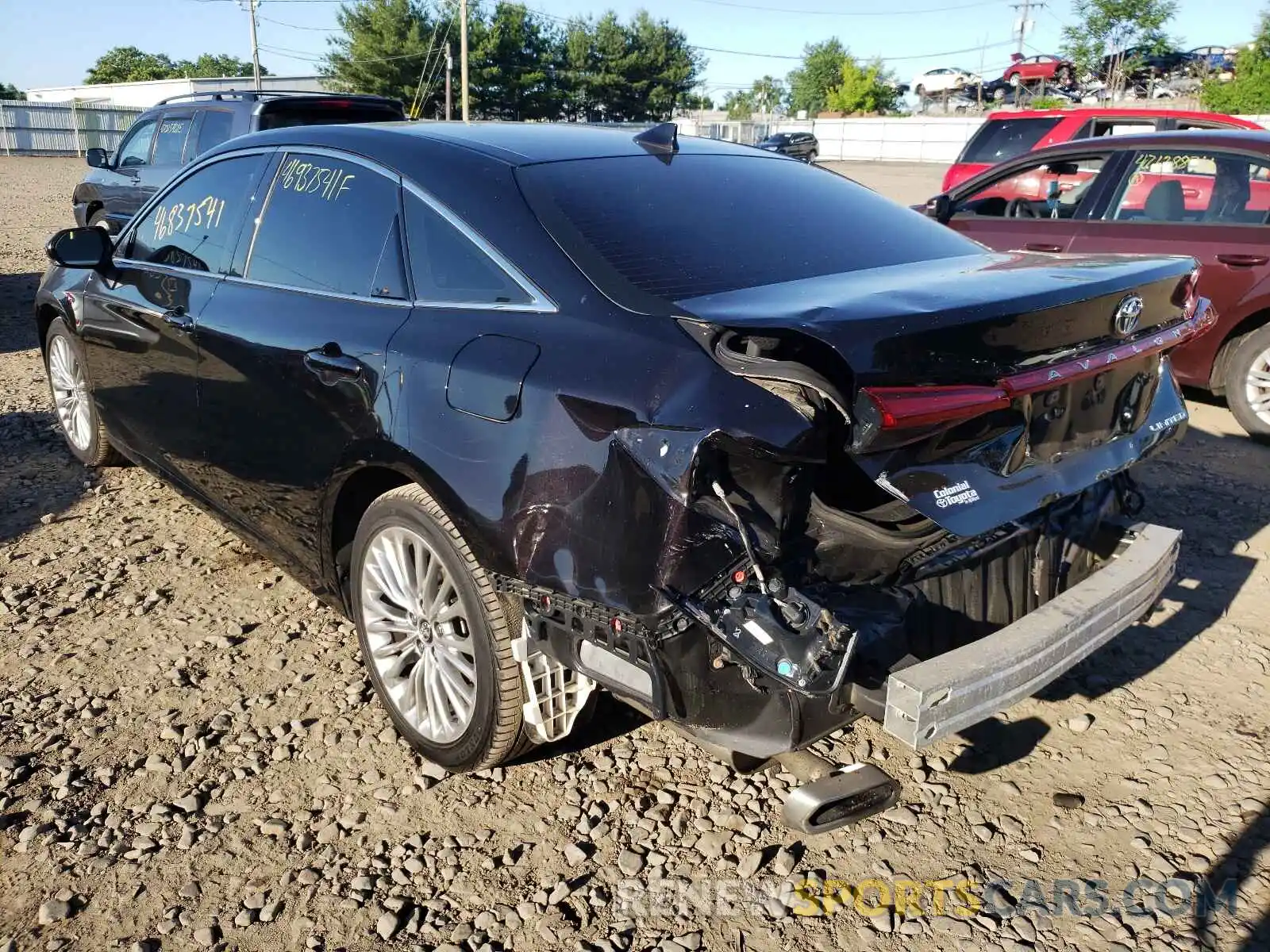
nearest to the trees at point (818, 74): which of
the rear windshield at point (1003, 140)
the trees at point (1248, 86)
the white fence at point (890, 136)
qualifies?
the white fence at point (890, 136)

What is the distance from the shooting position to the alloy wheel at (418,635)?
2.78 metres

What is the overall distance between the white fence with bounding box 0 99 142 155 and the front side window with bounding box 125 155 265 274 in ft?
130

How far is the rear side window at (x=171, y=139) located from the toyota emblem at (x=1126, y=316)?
33.0 feet

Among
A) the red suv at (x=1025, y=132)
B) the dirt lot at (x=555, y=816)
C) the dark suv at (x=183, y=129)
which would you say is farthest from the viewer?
the red suv at (x=1025, y=132)

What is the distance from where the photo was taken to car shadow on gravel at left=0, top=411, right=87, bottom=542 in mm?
4801

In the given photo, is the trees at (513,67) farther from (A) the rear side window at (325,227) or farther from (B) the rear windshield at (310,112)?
(A) the rear side window at (325,227)

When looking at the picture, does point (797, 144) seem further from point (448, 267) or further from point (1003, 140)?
point (448, 267)

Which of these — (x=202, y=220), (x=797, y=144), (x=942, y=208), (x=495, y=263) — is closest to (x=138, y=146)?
(x=202, y=220)

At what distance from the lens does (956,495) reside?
230 cm

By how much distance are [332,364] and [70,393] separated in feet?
10.2

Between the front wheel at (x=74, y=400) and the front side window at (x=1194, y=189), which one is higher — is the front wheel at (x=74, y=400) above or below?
below

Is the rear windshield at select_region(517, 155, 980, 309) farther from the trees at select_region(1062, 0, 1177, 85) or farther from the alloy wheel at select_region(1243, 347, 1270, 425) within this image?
the trees at select_region(1062, 0, 1177, 85)

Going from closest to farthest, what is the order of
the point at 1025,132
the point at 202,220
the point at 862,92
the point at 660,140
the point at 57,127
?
the point at 660,140
the point at 202,220
the point at 1025,132
the point at 57,127
the point at 862,92

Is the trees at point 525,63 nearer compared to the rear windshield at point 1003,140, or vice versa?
the rear windshield at point 1003,140
